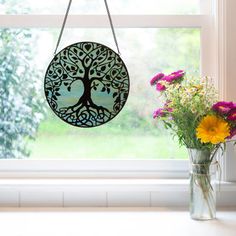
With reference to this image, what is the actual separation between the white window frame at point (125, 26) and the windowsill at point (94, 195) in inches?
4.8

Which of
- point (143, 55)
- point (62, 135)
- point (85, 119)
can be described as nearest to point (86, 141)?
point (62, 135)

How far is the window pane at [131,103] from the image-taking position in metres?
1.95

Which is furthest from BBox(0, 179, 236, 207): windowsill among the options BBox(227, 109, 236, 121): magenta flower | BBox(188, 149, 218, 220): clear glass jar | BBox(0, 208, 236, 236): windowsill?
BBox(227, 109, 236, 121): magenta flower

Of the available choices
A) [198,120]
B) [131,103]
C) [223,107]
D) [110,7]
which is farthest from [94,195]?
[110,7]

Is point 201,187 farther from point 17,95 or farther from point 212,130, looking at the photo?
point 17,95

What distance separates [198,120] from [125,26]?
2.05 feet

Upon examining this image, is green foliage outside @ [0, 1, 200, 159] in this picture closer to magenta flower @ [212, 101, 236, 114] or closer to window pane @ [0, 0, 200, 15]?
window pane @ [0, 0, 200, 15]

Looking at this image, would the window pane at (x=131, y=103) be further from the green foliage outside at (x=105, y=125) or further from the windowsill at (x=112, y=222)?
the windowsill at (x=112, y=222)

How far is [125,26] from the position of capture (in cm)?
192

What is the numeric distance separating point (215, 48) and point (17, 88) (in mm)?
972

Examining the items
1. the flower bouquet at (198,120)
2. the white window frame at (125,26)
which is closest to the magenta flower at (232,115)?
the flower bouquet at (198,120)

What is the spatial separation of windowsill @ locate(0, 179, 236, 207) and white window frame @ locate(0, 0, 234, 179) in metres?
0.12

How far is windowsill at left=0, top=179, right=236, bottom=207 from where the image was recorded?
183 cm

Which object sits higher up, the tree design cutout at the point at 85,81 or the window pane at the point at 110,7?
the window pane at the point at 110,7
